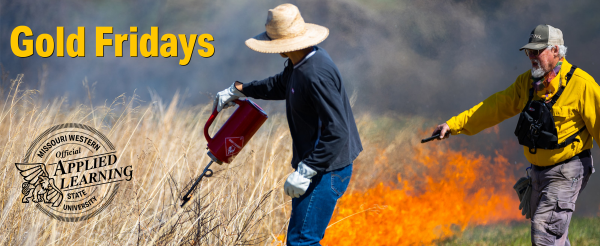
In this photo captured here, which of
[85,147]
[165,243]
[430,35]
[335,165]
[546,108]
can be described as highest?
[430,35]

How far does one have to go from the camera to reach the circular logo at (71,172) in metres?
3.26

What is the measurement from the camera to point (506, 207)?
5.39 m

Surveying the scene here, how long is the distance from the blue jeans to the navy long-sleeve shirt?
7cm

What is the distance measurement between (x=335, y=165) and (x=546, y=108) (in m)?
1.38

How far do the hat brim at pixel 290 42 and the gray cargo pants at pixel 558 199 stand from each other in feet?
5.35

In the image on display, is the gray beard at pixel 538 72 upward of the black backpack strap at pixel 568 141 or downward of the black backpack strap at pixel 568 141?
upward

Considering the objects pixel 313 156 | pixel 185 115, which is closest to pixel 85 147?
pixel 185 115

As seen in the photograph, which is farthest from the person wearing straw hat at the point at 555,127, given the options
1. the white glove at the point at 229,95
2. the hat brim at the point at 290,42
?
the white glove at the point at 229,95

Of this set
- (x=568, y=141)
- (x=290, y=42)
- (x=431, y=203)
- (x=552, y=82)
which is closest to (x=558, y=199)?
(x=568, y=141)

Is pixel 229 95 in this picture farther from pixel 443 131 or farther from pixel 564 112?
pixel 564 112

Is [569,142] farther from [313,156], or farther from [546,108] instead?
[313,156]

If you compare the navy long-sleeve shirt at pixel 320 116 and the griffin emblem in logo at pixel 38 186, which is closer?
the navy long-sleeve shirt at pixel 320 116

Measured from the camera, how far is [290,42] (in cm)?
220

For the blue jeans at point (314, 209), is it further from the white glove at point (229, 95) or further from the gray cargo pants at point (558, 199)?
the gray cargo pants at point (558, 199)
